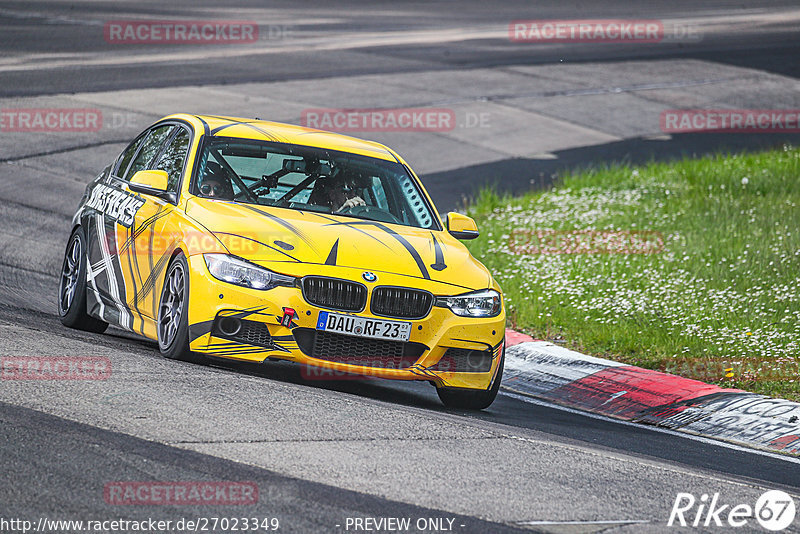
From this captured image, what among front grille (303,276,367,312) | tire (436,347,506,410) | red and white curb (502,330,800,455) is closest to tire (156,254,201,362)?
front grille (303,276,367,312)

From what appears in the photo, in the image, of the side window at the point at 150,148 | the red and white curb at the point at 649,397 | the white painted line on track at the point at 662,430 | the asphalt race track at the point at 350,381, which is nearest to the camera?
the asphalt race track at the point at 350,381

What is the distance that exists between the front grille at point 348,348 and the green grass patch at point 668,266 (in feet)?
10.1

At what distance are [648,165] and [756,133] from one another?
5.02 meters

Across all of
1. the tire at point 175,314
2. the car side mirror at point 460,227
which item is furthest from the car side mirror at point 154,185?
the car side mirror at point 460,227

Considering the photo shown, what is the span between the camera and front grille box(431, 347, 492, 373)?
7676mm

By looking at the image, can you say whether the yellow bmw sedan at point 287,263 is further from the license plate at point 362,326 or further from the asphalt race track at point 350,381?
the asphalt race track at point 350,381

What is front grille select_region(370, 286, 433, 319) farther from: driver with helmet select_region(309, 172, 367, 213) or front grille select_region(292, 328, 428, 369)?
driver with helmet select_region(309, 172, 367, 213)

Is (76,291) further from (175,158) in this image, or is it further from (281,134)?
(281,134)

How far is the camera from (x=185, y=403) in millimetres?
6434

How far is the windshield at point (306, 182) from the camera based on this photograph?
331 inches

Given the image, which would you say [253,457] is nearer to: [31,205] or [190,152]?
[190,152]

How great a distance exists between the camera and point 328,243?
757cm

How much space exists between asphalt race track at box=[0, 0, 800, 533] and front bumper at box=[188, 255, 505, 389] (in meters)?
0.20

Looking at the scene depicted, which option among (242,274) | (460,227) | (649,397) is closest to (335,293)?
(242,274)
